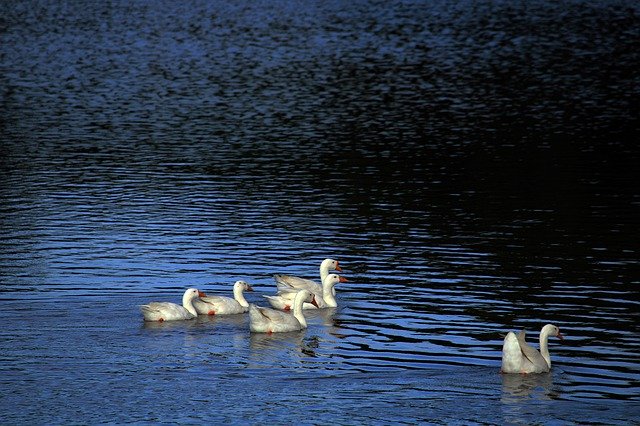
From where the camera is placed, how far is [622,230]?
33.9 metres

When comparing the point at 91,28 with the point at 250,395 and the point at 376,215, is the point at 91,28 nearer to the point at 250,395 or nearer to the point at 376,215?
the point at 376,215

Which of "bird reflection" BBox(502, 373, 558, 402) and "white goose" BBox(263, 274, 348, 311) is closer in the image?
"bird reflection" BBox(502, 373, 558, 402)

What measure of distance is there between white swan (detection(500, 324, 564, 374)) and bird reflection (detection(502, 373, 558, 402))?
114mm

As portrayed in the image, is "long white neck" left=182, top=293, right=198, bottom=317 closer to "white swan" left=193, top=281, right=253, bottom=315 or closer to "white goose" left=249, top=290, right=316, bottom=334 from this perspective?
"white swan" left=193, top=281, right=253, bottom=315

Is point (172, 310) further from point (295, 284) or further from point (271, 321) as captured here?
point (295, 284)

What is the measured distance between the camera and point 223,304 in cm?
2578

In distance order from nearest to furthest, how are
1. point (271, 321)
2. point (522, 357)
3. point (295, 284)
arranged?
point (522, 357) → point (271, 321) → point (295, 284)

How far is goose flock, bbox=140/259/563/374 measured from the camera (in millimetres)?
21719

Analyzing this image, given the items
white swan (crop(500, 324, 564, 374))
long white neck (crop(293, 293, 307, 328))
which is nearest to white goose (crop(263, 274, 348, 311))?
long white neck (crop(293, 293, 307, 328))

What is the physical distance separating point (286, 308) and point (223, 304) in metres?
1.32

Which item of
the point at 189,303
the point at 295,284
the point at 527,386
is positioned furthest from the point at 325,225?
the point at 527,386

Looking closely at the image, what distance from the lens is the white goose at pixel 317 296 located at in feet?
86.3

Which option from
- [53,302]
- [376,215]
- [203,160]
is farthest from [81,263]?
[203,160]

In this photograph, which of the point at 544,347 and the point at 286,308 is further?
the point at 286,308
